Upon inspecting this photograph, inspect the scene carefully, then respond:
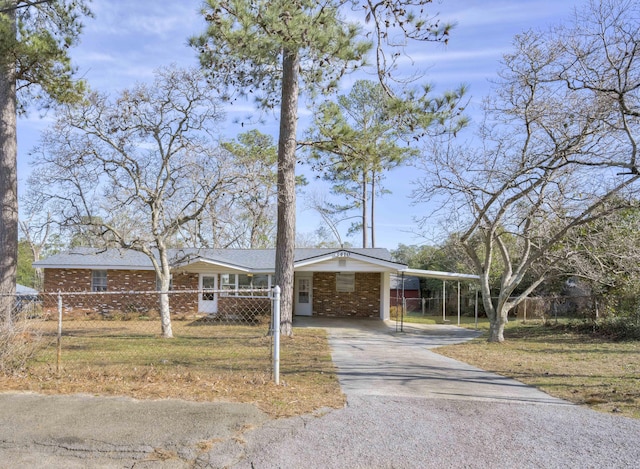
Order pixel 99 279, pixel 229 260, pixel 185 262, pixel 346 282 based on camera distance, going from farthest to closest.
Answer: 1. pixel 346 282
2. pixel 99 279
3. pixel 229 260
4. pixel 185 262

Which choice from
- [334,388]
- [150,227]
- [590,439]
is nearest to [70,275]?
[150,227]

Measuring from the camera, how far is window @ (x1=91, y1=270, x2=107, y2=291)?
21.9m

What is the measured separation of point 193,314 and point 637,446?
18.9 metres

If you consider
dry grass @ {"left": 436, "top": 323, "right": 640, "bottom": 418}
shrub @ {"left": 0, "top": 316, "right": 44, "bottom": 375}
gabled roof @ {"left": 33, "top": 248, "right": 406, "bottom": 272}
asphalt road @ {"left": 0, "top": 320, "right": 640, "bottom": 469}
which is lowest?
dry grass @ {"left": 436, "top": 323, "right": 640, "bottom": 418}

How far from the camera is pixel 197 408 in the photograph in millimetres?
5199

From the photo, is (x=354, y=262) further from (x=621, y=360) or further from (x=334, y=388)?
(x=334, y=388)

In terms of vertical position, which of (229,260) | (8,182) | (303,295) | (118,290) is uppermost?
(8,182)

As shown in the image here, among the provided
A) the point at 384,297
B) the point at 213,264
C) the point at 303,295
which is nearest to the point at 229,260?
the point at 213,264

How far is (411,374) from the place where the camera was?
8.05 meters

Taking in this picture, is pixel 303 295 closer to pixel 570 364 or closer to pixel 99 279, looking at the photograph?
pixel 99 279

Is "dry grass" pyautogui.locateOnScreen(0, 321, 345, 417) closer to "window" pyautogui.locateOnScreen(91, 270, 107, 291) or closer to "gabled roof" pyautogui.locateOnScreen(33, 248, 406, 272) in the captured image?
"gabled roof" pyautogui.locateOnScreen(33, 248, 406, 272)

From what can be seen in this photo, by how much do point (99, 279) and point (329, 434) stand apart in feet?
65.8


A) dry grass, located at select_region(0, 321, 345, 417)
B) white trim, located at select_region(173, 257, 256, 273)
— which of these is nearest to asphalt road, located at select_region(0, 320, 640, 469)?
dry grass, located at select_region(0, 321, 345, 417)

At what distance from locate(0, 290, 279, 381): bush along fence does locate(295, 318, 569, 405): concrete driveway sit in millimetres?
1464
